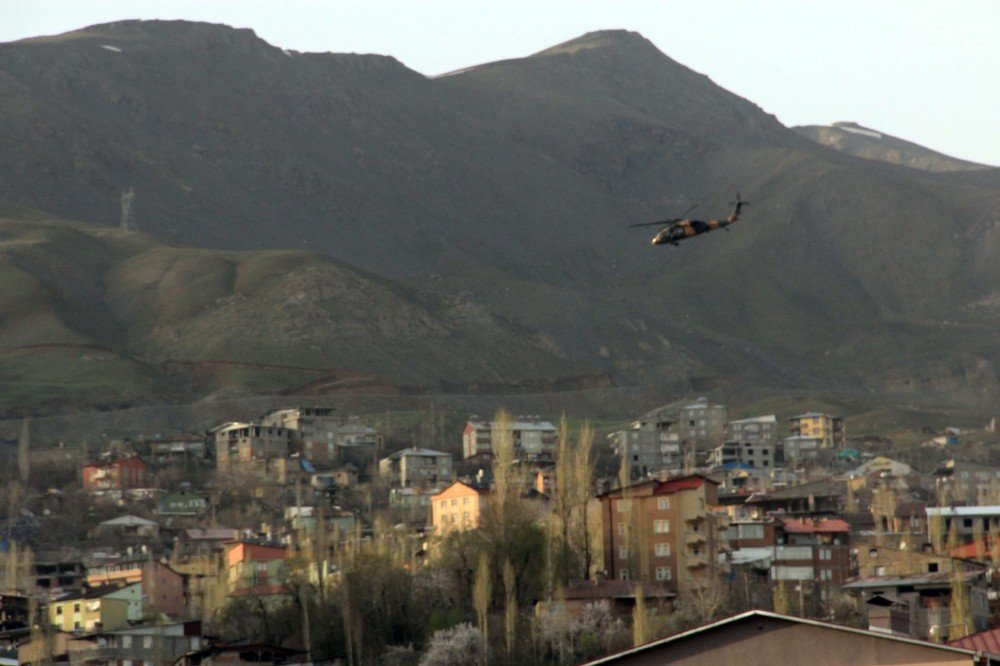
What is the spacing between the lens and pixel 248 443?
502 feet

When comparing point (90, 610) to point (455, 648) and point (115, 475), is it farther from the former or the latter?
point (115, 475)

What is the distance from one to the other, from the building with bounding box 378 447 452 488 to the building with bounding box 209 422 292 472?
8.22 meters

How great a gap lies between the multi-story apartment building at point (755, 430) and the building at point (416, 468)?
34.4 meters

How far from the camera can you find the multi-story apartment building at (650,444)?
16338cm

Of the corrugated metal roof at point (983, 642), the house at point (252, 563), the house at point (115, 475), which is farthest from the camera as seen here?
the house at point (115, 475)

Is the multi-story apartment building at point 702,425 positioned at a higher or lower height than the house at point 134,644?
higher

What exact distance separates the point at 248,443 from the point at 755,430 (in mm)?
49140

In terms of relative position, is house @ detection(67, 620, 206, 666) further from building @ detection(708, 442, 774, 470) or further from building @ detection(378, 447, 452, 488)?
building @ detection(708, 442, 774, 470)

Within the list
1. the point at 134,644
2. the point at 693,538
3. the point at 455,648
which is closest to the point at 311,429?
the point at 693,538

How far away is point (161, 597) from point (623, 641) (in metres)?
28.9

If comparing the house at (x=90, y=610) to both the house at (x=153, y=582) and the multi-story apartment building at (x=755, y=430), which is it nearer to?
the house at (x=153, y=582)

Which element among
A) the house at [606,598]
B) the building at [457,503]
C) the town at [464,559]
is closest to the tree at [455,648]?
the town at [464,559]

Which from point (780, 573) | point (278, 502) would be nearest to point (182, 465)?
point (278, 502)

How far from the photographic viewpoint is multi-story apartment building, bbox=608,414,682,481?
16338 cm
